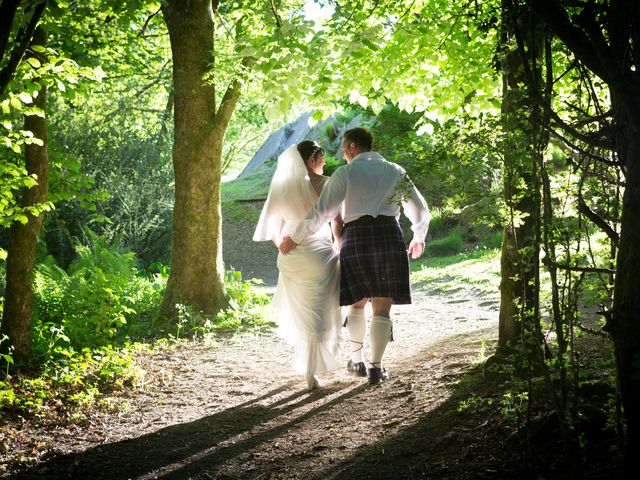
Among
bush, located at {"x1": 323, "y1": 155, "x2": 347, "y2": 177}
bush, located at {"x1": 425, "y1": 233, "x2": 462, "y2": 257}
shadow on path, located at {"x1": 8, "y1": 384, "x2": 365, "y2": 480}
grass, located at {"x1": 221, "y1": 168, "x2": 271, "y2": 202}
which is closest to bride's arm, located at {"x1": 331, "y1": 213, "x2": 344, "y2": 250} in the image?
shadow on path, located at {"x1": 8, "y1": 384, "x2": 365, "y2": 480}

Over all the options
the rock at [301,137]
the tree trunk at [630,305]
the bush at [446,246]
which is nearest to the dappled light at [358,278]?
the tree trunk at [630,305]

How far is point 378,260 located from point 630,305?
365 centimetres

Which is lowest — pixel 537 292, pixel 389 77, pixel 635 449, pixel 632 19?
pixel 635 449

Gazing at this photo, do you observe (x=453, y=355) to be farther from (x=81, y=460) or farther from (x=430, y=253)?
(x=430, y=253)

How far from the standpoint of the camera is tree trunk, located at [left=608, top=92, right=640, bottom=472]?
2.61m

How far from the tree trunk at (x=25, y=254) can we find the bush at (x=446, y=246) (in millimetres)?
13852

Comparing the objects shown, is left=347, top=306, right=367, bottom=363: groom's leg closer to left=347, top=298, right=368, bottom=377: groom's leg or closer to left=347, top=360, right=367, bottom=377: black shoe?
left=347, top=298, right=368, bottom=377: groom's leg

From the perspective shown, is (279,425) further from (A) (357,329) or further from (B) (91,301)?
(B) (91,301)

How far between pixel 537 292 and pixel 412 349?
5.22m

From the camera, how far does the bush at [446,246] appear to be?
62.2 ft

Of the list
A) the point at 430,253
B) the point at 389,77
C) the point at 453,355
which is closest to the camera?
the point at 453,355

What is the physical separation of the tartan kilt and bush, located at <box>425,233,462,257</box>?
12950mm

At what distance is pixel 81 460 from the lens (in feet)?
15.1

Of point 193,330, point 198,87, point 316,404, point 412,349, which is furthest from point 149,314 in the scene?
point 316,404
